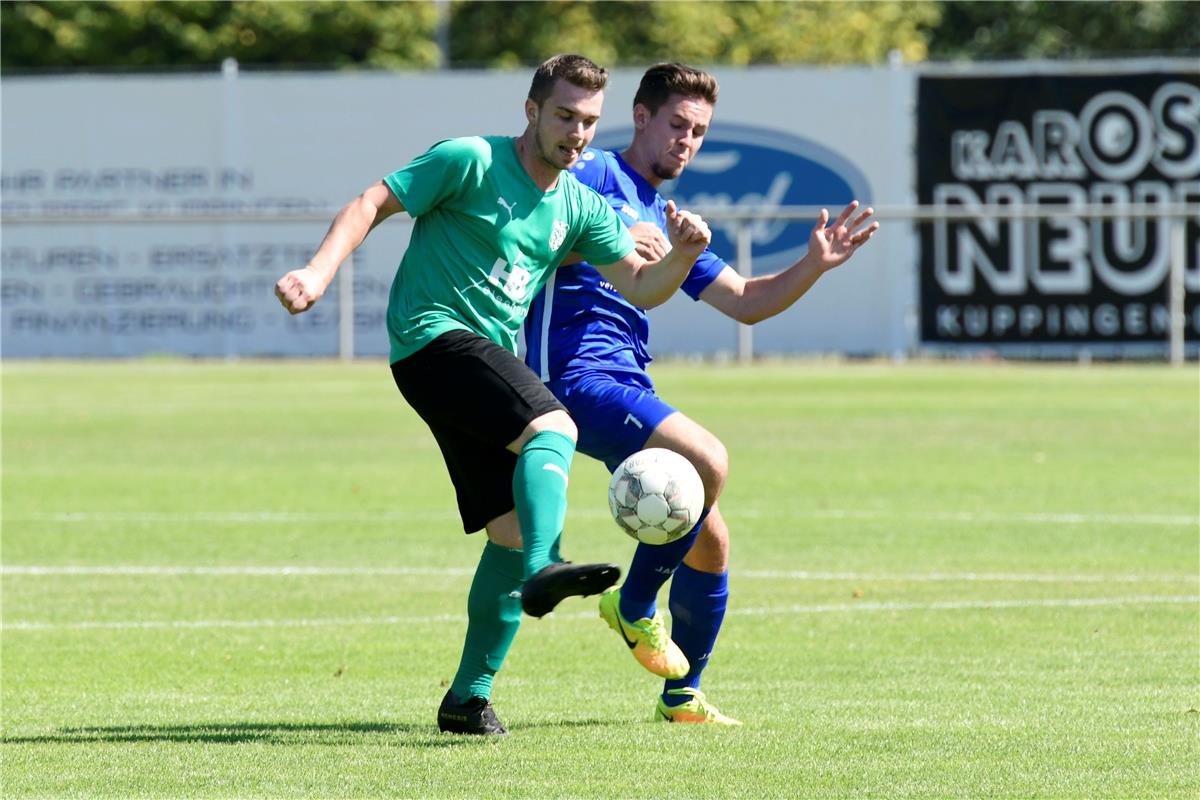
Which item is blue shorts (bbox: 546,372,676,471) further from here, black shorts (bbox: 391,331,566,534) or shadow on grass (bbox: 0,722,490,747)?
shadow on grass (bbox: 0,722,490,747)

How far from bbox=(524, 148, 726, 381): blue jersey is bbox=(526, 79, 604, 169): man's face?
679 millimetres

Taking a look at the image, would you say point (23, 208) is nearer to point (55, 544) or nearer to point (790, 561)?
point (55, 544)

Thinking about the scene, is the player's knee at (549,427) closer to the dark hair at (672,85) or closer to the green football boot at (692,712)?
the green football boot at (692,712)

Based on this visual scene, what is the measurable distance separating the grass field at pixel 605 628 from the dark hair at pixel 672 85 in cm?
217

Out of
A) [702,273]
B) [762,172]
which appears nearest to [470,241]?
[702,273]

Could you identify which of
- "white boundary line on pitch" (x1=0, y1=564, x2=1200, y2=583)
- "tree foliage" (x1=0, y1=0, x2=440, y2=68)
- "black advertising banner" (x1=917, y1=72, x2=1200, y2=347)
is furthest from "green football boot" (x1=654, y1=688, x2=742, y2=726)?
"tree foliage" (x1=0, y1=0, x2=440, y2=68)

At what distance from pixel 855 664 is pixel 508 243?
2517 millimetres

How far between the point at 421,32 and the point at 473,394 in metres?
37.3

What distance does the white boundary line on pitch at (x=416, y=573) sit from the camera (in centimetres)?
1009

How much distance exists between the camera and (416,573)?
34.9ft

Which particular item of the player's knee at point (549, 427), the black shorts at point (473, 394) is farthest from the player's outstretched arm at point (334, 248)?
the player's knee at point (549, 427)

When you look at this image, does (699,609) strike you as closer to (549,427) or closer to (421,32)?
(549,427)

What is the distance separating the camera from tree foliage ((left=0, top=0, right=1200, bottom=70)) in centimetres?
4131

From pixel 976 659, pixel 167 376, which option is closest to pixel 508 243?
pixel 976 659
